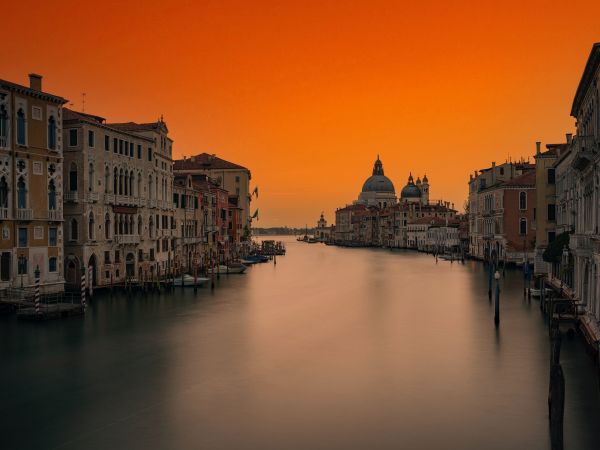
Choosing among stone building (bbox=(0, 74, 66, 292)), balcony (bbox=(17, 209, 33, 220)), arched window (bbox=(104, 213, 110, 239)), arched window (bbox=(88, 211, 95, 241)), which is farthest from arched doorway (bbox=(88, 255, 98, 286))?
balcony (bbox=(17, 209, 33, 220))

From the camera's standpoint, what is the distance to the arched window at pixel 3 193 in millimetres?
28406

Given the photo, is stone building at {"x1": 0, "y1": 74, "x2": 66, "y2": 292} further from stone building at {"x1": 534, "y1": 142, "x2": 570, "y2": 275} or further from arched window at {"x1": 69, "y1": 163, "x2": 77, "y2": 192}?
stone building at {"x1": 534, "y1": 142, "x2": 570, "y2": 275}

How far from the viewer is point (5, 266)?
28.4 m

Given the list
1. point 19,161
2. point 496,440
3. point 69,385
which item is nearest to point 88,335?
point 69,385

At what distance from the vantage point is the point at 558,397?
37.0 feet

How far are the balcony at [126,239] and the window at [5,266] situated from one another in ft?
31.6

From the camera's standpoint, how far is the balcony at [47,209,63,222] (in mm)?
31197

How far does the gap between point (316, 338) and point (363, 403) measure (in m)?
9.22

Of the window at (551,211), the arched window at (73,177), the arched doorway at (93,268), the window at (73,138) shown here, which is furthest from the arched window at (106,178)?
the window at (551,211)

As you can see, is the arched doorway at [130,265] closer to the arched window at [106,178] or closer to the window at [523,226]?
the arched window at [106,178]

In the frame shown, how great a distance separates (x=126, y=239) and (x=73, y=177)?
18.1ft

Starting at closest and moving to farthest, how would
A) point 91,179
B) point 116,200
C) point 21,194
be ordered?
point 21,194 < point 91,179 < point 116,200

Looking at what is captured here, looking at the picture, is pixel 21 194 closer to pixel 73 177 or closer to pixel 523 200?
pixel 73 177

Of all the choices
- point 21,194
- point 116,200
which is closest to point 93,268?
point 116,200
